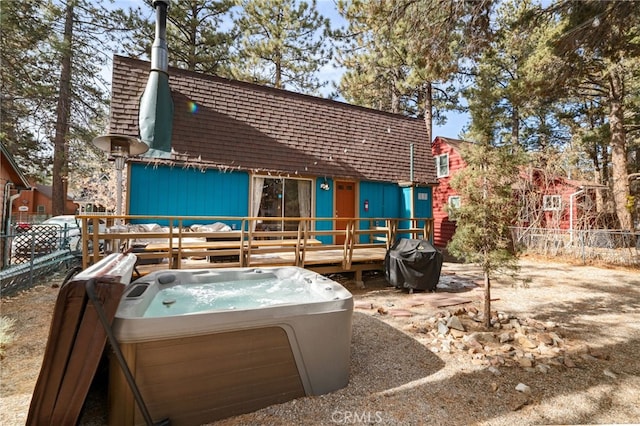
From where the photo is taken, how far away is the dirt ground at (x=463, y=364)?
7.26ft

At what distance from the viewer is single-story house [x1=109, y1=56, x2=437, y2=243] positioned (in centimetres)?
661

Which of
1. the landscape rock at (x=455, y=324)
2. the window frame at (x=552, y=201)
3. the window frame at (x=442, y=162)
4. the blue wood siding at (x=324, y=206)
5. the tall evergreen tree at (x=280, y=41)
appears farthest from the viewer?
the window frame at (x=442, y=162)

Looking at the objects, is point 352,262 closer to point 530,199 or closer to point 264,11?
point 530,199

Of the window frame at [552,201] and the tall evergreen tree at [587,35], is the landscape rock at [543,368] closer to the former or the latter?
the tall evergreen tree at [587,35]

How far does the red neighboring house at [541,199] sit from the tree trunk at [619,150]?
69 centimetres

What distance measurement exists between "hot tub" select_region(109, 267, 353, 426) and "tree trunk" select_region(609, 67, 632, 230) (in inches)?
528

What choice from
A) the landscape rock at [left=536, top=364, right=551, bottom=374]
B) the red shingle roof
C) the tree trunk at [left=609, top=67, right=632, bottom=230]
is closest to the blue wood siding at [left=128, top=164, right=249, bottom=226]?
the red shingle roof

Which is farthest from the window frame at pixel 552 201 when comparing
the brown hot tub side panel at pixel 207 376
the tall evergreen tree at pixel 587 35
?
the brown hot tub side panel at pixel 207 376

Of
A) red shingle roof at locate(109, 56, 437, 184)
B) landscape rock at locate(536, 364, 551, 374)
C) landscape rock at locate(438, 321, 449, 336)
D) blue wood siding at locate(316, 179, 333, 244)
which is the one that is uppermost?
red shingle roof at locate(109, 56, 437, 184)

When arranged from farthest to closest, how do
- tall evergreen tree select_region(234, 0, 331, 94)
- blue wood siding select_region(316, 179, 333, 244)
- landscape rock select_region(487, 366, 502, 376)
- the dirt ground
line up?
tall evergreen tree select_region(234, 0, 331, 94), blue wood siding select_region(316, 179, 333, 244), landscape rock select_region(487, 366, 502, 376), the dirt ground

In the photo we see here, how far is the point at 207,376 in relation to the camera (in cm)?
211

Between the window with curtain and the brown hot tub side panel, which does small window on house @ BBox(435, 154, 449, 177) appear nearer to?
the window with curtain

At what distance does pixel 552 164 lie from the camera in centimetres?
1184

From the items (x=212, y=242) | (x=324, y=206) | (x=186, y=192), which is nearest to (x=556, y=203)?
(x=324, y=206)
